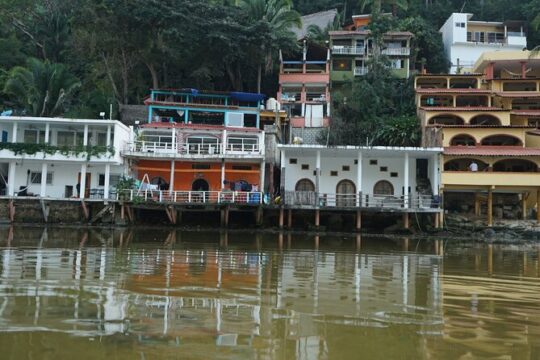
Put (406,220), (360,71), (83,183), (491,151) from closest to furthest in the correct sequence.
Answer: (406,220) < (491,151) < (83,183) < (360,71)

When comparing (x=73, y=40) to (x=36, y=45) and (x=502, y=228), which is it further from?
(x=502, y=228)

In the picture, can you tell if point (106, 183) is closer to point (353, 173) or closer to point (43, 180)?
point (43, 180)

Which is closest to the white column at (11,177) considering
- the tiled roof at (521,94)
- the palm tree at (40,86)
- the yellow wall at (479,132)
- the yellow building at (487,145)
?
the palm tree at (40,86)

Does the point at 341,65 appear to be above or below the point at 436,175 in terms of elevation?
above

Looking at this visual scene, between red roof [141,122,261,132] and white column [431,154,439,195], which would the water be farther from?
red roof [141,122,261,132]

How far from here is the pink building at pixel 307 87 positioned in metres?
41.1

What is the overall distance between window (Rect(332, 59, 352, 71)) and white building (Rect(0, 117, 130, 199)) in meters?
21.3

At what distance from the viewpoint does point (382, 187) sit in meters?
32.8

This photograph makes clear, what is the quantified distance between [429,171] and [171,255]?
870 inches

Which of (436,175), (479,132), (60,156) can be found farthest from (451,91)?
(60,156)

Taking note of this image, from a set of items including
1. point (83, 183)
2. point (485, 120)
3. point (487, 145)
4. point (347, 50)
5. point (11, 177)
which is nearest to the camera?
point (83, 183)

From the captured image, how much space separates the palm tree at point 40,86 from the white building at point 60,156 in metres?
3.55

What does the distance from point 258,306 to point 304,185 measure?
82.1 feet

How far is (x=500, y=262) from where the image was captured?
654 inches
